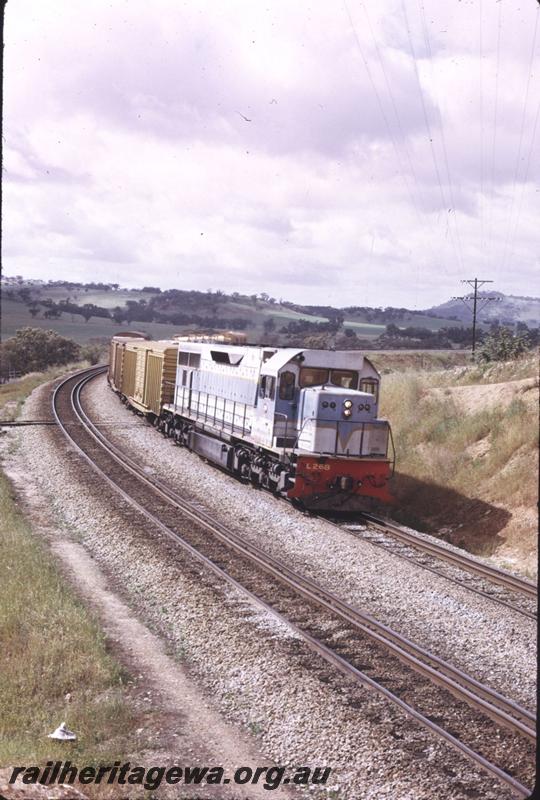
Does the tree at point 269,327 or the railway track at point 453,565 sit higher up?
the tree at point 269,327

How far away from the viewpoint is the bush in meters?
75.6

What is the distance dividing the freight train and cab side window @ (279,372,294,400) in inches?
1.0

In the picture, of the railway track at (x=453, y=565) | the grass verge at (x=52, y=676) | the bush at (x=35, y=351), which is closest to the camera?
the grass verge at (x=52, y=676)

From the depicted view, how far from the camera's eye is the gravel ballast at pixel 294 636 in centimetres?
792

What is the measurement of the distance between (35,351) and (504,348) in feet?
183

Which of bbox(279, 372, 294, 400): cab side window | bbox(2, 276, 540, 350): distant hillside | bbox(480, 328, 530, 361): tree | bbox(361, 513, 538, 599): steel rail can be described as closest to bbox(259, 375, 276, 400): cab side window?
bbox(279, 372, 294, 400): cab side window

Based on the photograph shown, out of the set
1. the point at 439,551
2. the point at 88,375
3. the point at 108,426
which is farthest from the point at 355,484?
the point at 88,375

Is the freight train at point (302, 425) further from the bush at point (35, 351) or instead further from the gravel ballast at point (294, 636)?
the bush at point (35, 351)

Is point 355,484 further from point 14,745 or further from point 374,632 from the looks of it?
point 14,745

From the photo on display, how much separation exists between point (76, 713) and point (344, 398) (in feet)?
37.1

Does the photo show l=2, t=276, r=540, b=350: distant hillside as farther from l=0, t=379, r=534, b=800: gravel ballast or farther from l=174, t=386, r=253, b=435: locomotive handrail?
l=0, t=379, r=534, b=800: gravel ballast

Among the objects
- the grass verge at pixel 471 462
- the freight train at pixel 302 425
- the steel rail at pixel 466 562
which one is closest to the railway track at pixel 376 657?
the freight train at pixel 302 425

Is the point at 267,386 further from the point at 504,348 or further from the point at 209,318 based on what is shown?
the point at 209,318

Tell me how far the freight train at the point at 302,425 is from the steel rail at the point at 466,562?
1441 millimetres
